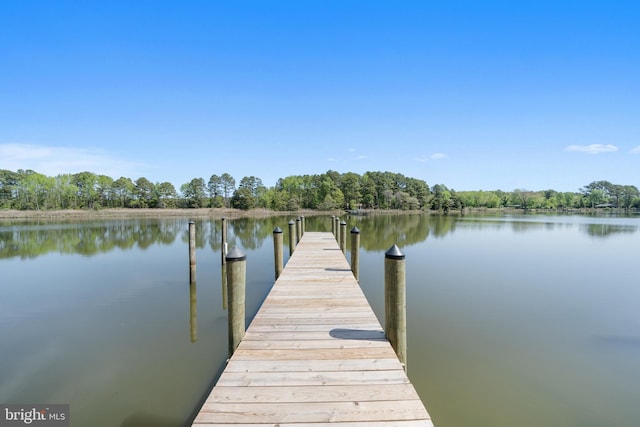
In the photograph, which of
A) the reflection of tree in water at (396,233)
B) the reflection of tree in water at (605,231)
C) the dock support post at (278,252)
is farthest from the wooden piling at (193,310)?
the reflection of tree in water at (605,231)

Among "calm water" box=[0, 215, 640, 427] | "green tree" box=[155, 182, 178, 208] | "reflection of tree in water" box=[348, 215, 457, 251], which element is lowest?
"calm water" box=[0, 215, 640, 427]

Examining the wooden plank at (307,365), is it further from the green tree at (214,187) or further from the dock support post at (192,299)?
the green tree at (214,187)

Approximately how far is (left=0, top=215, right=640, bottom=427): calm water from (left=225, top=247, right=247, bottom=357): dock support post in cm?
134

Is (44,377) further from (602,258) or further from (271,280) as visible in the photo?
(602,258)

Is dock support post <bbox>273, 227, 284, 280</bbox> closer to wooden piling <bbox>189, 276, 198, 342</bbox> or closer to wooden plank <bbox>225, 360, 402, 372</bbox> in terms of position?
wooden piling <bbox>189, 276, 198, 342</bbox>

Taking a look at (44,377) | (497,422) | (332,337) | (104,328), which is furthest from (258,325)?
(104,328)

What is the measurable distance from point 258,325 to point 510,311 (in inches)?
258

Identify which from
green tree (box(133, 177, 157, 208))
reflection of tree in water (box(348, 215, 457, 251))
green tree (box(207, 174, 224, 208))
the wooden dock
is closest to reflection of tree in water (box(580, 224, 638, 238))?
reflection of tree in water (box(348, 215, 457, 251))

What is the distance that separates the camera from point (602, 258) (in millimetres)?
14711

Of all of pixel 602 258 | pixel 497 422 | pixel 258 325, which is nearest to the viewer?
pixel 497 422

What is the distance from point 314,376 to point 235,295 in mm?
1407

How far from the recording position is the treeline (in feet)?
215

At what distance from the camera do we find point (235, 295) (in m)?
3.85

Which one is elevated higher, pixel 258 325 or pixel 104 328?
pixel 258 325
